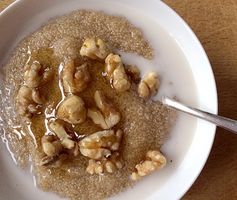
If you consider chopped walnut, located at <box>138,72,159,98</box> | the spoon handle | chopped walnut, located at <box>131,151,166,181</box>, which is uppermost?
chopped walnut, located at <box>138,72,159,98</box>

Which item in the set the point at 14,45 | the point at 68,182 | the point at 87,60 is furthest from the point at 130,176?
the point at 14,45

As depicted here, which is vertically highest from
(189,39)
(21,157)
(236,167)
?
(189,39)

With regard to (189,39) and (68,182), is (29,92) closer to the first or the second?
(68,182)

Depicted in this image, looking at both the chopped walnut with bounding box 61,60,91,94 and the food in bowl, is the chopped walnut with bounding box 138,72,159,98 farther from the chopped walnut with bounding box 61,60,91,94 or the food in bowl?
the chopped walnut with bounding box 61,60,91,94

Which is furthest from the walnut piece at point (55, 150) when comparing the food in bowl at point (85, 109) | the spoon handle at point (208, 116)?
the spoon handle at point (208, 116)

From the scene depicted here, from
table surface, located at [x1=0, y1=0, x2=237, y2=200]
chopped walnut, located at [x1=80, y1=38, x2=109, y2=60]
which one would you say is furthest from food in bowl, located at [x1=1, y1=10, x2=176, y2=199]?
table surface, located at [x1=0, y1=0, x2=237, y2=200]

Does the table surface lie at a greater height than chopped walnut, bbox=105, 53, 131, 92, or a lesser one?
lesser

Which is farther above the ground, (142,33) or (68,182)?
(142,33)
